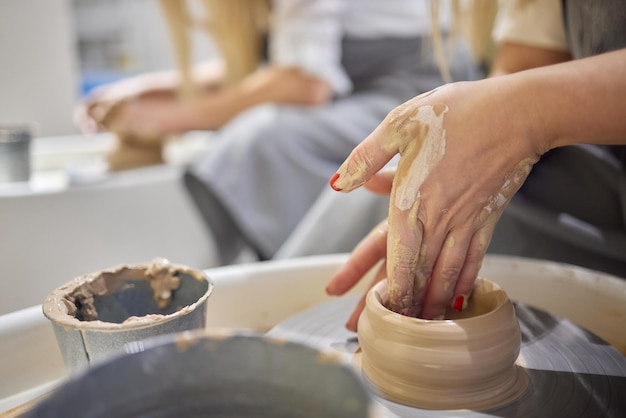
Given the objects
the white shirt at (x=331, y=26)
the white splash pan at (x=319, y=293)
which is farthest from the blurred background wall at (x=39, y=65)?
the white splash pan at (x=319, y=293)

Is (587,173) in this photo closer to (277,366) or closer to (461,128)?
(461,128)

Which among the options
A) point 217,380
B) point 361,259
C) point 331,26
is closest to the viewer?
point 217,380

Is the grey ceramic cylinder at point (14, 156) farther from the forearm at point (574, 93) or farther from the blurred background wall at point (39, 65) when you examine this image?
the forearm at point (574, 93)

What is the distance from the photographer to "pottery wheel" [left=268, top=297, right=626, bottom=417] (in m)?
0.63

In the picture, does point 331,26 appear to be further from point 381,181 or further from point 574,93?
point 574,93

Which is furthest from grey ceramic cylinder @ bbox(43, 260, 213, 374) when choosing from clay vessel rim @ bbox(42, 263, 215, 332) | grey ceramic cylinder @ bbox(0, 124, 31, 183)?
grey ceramic cylinder @ bbox(0, 124, 31, 183)

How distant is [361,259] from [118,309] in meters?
0.33

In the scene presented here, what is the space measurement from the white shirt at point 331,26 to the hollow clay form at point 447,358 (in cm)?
141

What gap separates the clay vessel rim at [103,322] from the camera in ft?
1.89

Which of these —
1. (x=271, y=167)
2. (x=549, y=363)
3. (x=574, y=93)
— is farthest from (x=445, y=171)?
(x=271, y=167)

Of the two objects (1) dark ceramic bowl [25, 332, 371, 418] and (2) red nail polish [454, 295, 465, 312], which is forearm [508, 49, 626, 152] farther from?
(1) dark ceramic bowl [25, 332, 371, 418]

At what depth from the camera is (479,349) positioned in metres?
0.62

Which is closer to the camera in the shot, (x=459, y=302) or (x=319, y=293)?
(x=459, y=302)

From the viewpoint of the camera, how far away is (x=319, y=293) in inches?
38.8
